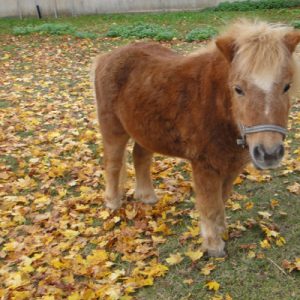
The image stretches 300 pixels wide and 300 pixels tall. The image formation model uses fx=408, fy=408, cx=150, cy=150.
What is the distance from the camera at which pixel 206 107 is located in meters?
3.37

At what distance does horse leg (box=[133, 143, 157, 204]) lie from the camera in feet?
15.3

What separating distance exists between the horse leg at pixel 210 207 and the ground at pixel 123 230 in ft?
0.42

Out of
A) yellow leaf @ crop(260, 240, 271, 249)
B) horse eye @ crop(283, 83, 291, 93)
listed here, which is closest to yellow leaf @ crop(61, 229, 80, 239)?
yellow leaf @ crop(260, 240, 271, 249)

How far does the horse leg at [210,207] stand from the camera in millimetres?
3494

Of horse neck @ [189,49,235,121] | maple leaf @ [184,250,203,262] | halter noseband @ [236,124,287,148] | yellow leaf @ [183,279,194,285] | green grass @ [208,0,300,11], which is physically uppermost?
horse neck @ [189,49,235,121]

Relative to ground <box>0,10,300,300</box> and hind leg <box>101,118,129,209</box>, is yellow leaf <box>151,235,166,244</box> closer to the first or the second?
ground <box>0,10,300,300</box>

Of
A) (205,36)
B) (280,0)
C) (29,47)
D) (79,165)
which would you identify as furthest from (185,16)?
(79,165)

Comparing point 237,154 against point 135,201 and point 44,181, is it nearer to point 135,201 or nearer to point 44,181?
point 135,201

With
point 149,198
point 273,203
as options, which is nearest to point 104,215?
point 149,198

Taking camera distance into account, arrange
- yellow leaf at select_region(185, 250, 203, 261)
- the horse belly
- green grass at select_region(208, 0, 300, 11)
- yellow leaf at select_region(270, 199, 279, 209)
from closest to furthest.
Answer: the horse belly < yellow leaf at select_region(185, 250, 203, 261) < yellow leaf at select_region(270, 199, 279, 209) < green grass at select_region(208, 0, 300, 11)

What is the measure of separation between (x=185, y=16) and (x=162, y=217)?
1652 cm

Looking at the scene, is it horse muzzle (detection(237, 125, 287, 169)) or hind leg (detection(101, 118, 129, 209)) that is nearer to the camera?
horse muzzle (detection(237, 125, 287, 169))

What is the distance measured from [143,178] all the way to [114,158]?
464 millimetres

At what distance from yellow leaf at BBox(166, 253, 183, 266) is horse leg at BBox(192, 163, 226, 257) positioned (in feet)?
0.85
